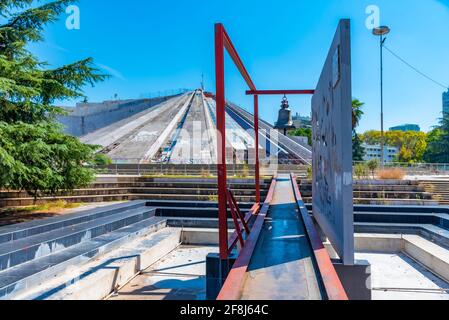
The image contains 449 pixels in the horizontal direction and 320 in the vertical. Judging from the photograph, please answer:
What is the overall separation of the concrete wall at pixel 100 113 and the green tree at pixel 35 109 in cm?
5162

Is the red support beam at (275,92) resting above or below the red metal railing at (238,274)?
above

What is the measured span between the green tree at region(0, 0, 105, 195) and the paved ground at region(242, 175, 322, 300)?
526 centimetres

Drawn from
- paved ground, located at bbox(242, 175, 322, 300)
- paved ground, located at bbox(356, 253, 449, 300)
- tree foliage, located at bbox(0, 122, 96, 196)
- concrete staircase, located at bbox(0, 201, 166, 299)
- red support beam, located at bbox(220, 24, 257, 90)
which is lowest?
paved ground, located at bbox(356, 253, 449, 300)

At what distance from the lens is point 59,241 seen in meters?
6.40

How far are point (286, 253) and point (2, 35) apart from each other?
30.3 feet

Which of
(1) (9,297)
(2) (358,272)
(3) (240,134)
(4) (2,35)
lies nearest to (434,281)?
(2) (358,272)

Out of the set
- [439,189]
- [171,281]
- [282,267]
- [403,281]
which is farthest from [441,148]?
[282,267]

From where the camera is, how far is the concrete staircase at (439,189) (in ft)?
37.6

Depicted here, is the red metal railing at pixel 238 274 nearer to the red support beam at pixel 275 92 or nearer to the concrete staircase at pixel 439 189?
the red support beam at pixel 275 92

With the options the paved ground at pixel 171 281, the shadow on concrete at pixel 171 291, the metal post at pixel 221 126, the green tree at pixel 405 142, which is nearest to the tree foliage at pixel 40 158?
the paved ground at pixel 171 281

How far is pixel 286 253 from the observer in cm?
392

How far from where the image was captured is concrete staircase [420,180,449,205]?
11.5 m

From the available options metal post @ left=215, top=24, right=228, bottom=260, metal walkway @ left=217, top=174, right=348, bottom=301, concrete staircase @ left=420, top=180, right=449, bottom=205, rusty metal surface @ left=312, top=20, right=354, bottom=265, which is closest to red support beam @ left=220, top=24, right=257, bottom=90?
metal post @ left=215, top=24, right=228, bottom=260

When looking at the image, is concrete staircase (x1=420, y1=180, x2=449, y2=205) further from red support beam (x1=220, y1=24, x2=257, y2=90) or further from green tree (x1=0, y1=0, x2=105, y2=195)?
green tree (x1=0, y1=0, x2=105, y2=195)
